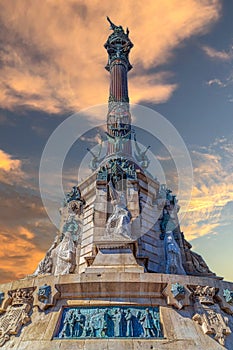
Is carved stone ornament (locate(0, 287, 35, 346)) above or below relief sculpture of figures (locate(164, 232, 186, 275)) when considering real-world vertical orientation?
below

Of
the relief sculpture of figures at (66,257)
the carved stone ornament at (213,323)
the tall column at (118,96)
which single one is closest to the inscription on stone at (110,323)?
the carved stone ornament at (213,323)

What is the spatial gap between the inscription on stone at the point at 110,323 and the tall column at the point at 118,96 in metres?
14.6

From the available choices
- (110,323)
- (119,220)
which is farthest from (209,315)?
(119,220)

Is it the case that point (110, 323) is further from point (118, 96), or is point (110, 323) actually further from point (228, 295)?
point (118, 96)

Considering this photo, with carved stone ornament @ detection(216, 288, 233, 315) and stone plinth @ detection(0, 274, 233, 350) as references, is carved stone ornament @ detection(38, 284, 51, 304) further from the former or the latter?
carved stone ornament @ detection(216, 288, 233, 315)

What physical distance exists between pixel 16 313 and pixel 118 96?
69.7 ft

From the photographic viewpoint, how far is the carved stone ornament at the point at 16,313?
11.8m

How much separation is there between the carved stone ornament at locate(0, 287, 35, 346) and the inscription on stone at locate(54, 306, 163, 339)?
5.12 ft

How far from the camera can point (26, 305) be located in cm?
1266

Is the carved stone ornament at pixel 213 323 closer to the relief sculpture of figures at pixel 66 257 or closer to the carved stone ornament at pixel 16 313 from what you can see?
the carved stone ornament at pixel 16 313

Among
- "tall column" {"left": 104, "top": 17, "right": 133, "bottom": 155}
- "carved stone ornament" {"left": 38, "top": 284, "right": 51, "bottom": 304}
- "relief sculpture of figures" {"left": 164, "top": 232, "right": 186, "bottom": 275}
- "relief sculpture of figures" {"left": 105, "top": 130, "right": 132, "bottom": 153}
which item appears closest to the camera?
"carved stone ornament" {"left": 38, "top": 284, "right": 51, "bottom": 304}

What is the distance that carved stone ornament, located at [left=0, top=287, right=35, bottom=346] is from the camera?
11755 millimetres

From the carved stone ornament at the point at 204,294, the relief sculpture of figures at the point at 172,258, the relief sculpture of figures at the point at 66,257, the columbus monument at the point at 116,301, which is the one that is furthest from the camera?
the relief sculpture of figures at the point at 172,258

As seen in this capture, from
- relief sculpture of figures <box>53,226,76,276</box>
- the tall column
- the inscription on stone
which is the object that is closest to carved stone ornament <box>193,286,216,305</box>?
the inscription on stone
